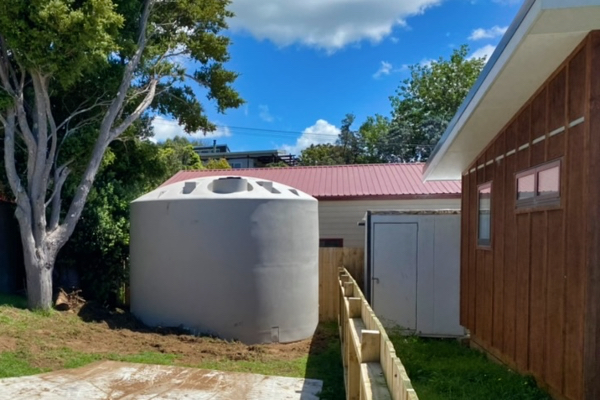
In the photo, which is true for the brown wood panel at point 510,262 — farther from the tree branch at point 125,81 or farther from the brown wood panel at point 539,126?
the tree branch at point 125,81

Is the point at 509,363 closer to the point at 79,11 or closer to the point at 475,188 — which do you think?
the point at 475,188

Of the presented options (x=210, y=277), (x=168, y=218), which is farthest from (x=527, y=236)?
(x=168, y=218)

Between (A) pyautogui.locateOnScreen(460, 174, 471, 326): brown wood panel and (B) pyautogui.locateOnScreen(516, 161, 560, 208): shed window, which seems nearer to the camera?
(B) pyautogui.locateOnScreen(516, 161, 560, 208): shed window

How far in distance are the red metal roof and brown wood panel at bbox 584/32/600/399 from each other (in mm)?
8269

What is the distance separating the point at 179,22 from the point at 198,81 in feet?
4.66

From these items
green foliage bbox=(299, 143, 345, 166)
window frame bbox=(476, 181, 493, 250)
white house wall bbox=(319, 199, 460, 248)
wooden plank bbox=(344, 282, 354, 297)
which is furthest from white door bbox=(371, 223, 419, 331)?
green foliage bbox=(299, 143, 345, 166)

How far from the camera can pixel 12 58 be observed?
7910mm

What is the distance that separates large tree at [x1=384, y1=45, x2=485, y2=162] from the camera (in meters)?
27.3

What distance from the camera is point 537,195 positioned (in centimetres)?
425

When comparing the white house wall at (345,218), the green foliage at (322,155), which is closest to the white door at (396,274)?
the white house wall at (345,218)

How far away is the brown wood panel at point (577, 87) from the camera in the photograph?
3.40 meters

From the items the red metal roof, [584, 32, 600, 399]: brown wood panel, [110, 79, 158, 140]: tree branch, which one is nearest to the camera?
[584, 32, 600, 399]: brown wood panel

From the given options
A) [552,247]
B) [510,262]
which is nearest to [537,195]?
[552,247]

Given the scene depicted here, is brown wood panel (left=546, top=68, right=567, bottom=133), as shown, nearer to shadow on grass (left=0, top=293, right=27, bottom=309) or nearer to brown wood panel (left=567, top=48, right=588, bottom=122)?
brown wood panel (left=567, top=48, right=588, bottom=122)
